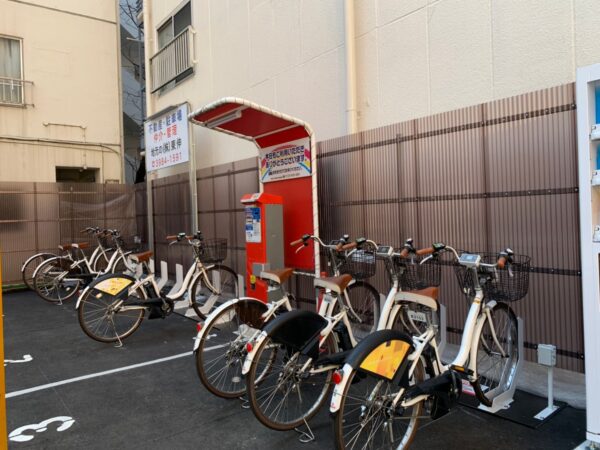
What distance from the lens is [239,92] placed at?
782 centimetres

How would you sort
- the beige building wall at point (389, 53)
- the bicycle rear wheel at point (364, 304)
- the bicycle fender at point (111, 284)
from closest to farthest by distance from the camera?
1. the beige building wall at point (389, 53)
2. the bicycle rear wheel at point (364, 304)
3. the bicycle fender at point (111, 284)

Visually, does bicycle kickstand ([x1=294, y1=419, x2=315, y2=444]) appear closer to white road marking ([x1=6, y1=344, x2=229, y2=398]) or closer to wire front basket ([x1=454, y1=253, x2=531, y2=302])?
white road marking ([x1=6, y1=344, x2=229, y2=398])

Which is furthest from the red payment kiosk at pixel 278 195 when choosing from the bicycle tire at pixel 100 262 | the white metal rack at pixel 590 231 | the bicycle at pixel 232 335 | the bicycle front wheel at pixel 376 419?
the bicycle tire at pixel 100 262

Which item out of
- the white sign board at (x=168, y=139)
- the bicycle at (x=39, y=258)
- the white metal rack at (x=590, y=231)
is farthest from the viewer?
the bicycle at (x=39, y=258)

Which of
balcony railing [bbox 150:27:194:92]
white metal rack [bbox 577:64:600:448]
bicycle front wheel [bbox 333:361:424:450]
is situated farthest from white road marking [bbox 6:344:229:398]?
balcony railing [bbox 150:27:194:92]

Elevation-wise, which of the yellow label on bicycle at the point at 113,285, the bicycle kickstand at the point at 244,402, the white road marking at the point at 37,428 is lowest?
the white road marking at the point at 37,428

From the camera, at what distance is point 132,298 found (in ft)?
18.2

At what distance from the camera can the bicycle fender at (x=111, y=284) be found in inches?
207

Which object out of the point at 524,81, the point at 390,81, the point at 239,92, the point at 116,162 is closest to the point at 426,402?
the point at 524,81

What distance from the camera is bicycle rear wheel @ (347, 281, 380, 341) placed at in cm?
453

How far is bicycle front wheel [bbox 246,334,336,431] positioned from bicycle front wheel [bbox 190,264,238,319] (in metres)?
2.89

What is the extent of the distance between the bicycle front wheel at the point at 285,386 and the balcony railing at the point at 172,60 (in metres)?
7.28

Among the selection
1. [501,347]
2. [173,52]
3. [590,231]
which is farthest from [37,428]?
[173,52]

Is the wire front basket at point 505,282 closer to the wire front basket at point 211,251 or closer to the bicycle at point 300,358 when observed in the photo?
the bicycle at point 300,358
